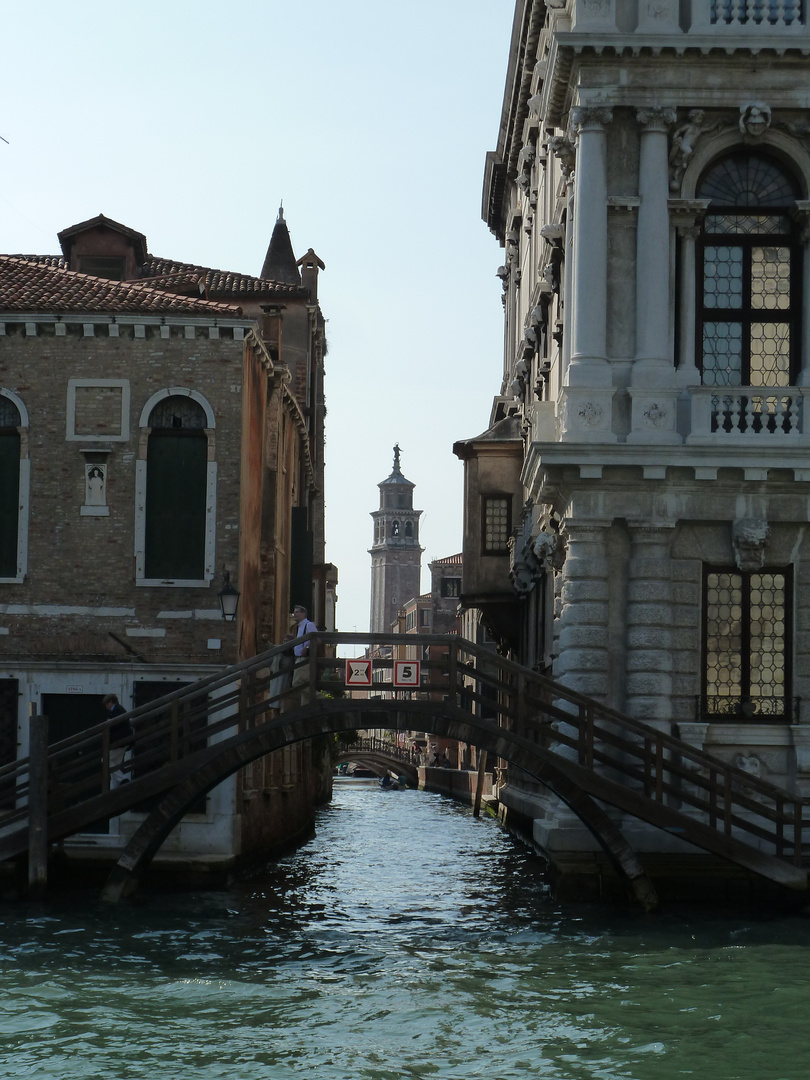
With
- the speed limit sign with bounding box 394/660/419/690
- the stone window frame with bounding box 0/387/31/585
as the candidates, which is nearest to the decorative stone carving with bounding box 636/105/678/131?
the speed limit sign with bounding box 394/660/419/690

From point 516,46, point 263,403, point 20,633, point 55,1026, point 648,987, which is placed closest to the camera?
point 55,1026

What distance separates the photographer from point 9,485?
20.5 metres

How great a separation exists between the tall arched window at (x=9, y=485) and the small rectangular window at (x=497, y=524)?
1114 cm

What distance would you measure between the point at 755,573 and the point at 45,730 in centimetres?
819

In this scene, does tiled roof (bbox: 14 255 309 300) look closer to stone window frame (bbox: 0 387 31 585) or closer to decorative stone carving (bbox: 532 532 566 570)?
stone window frame (bbox: 0 387 31 585)

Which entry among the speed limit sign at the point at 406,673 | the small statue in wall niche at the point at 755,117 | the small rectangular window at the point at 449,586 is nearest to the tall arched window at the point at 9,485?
the speed limit sign at the point at 406,673

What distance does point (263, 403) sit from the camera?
75.3ft

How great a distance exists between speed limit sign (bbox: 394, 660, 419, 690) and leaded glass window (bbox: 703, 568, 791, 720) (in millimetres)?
3433

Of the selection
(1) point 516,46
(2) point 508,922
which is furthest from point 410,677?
(1) point 516,46

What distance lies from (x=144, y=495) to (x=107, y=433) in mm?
926

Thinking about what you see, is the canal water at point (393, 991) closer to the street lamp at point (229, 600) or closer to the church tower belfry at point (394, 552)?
the street lamp at point (229, 600)

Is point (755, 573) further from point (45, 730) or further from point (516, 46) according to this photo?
point (516, 46)

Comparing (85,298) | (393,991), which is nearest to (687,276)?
(85,298)

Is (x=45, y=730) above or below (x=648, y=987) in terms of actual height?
above
